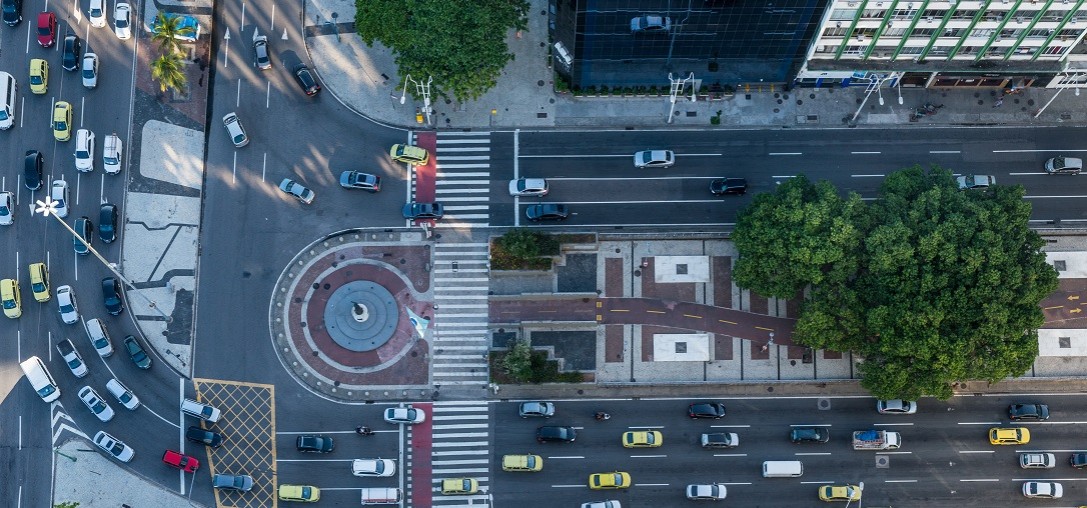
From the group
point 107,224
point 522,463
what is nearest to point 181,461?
point 107,224

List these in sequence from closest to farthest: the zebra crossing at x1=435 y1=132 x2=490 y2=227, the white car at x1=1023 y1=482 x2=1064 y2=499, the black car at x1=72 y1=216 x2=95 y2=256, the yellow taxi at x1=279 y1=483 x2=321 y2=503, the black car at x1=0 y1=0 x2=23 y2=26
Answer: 1. the yellow taxi at x1=279 y1=483 x2=321 y2=503
2. the white car at x1=1023 y1=482 x2=1064 y2=499
3. the black car at x1=72 y1=216 x2=95 y2=256
4. the zebra crossing at x1=435 y1=132 x2=490 y2=227
5. the black car at x1=0 y1=0 x2=23 y2=26

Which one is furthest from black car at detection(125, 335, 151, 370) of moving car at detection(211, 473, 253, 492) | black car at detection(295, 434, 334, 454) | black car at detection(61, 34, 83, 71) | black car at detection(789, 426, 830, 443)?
black car at detection(789, 426, 830, 443)

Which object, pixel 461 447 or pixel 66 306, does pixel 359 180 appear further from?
pixel 66 306

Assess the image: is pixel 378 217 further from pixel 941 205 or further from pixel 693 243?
pixel 941 205

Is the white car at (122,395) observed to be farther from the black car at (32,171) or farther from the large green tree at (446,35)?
the large green tree at (446,35)

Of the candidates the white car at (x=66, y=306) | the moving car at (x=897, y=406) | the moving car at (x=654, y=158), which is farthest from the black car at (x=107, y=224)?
the moving car at (x=897, y=406)

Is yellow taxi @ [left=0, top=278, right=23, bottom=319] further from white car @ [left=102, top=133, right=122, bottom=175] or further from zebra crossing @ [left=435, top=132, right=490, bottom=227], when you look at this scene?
zebra crossing @ [left=435, top=132, right=490, bottom=227]

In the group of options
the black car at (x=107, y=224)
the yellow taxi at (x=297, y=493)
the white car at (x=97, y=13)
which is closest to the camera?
the yellow taxi at (x=297, y=493)
